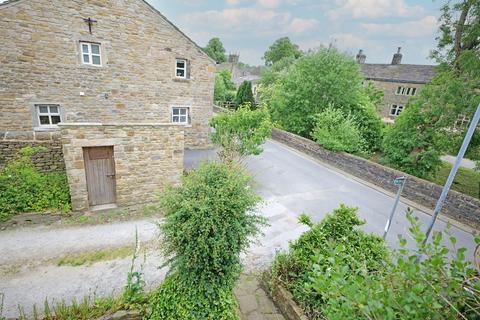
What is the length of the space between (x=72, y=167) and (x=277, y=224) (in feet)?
23.8

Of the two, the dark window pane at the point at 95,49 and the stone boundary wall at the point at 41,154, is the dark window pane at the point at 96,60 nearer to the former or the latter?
the dark window pane at the point at 95,49

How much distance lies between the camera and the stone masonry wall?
10.3 metres

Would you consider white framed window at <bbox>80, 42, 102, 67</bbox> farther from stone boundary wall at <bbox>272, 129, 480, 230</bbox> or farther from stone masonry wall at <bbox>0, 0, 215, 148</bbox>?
stone boundary wall at <bbox>272, 129, 480, 230</bbox>

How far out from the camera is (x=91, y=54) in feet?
38.2

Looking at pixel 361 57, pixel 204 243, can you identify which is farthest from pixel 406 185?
pixel 361 57

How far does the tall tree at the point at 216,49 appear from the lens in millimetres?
61622

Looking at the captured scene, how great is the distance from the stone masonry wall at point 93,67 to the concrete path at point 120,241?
5.16 meters

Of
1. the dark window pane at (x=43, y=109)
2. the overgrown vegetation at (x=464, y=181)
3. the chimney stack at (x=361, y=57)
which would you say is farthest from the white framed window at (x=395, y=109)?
the dark window pane at (x=43, y=109)

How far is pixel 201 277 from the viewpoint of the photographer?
3863mm

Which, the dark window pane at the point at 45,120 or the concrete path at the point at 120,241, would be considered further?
the dark window pane at the point at 45,120

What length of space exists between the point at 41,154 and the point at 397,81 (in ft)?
124

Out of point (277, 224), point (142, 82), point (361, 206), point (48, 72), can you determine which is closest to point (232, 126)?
point (277, 224)

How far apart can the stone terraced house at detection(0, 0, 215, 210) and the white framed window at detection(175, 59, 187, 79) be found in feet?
0.19

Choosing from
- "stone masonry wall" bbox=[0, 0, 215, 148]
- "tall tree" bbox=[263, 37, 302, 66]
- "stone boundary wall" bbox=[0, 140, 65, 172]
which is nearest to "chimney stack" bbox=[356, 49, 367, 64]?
"tall tree" bbox=[263, 37, 302, 66]
